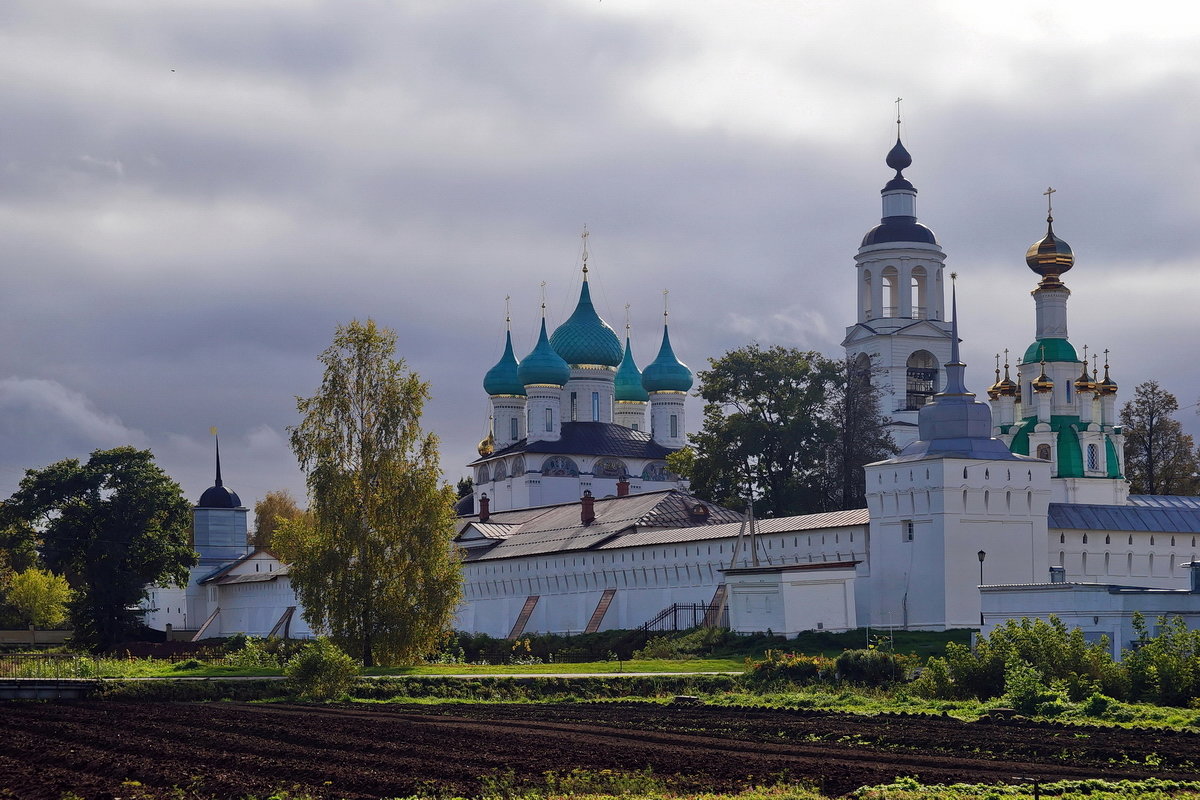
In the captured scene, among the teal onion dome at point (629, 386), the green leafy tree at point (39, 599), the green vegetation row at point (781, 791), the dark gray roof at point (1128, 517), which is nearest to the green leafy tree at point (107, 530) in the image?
the green leafy tree at point (39, 599)

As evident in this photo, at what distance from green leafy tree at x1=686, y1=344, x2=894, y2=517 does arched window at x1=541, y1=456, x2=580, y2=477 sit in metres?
15.6

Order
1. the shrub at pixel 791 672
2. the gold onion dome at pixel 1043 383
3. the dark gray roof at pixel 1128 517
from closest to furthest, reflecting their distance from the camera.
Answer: the shrub at pixel 791 672
the dark gray roof at pixel 1128 517
the gold onion dome at pixel 1043 383

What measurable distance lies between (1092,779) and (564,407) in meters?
64.6

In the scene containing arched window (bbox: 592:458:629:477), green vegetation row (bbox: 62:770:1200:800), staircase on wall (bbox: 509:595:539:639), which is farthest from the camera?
arched window (bbox: 592:458:629:477)

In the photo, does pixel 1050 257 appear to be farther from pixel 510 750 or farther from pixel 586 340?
pixel 510 750

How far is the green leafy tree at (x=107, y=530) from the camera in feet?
209

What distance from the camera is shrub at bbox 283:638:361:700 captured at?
32.4m

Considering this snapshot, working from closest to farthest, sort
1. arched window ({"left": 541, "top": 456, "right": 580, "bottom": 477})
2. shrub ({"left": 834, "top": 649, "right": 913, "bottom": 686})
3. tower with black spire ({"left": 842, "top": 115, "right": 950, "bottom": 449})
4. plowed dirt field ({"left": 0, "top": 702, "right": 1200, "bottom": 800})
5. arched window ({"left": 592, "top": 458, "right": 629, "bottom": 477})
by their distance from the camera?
plowed dirt field ({"left": 0, "top": 702, "right": 1200, "bottom": 800})
shrub ({"left": 834, "top": 649, "right": 913, "bottom": 686})
tower with black spire ({"left": 842, "top": 115, "right": 950, "bottom": 449})
arched window ({"left": 541, "top": 456, "right": 580, "bottom": 477})
arched window ({"left": 592, "top": 458, "right": 629, "bottom": 477})

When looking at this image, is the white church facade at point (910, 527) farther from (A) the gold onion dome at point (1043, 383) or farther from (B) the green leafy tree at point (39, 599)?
(B) the green leafy tree at point (39, 599)

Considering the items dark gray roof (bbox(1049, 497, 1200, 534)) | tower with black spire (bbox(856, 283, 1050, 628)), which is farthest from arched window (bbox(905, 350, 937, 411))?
tower with black spire (bbox(856, 283, 1050, 628))

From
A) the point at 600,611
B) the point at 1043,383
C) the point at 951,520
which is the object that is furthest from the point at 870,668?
the point at 1043,383

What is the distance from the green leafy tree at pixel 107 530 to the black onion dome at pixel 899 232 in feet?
97.3

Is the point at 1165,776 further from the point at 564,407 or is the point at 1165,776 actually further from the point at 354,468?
the point at 564,407

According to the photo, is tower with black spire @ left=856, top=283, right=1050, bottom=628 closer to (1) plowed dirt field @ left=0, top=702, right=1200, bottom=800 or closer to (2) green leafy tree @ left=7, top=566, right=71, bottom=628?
(1) plowed dirt field @ left=0, top=702, right=1200, bottom=800
